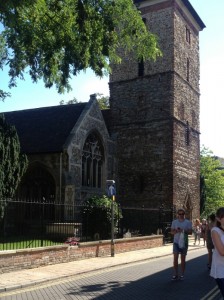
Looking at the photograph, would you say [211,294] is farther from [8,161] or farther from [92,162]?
[92,162]

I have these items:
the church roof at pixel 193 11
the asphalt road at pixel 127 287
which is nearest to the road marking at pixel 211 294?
the asphalt road at pixel 127 287

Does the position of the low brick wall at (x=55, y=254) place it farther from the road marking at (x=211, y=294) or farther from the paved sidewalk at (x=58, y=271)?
the road marking at (x=211, y=294)

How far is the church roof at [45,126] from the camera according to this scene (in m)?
24.2

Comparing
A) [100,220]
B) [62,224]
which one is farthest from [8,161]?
[100,220]

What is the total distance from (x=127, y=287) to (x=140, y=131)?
1912 centimetres


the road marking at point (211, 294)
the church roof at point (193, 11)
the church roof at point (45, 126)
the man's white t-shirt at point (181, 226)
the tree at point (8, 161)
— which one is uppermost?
the church roof at point (193, 11)

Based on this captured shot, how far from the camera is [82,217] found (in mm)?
19906

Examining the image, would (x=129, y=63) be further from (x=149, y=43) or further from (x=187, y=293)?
(x=187, y=293)

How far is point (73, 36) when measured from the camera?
41.6ft

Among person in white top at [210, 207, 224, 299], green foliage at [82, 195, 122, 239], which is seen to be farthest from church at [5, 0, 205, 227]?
person in white top at [210, 207, 224, 299]

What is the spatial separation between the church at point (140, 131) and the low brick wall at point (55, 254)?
21.7ft

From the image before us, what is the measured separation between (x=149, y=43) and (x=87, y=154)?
42.5 feet

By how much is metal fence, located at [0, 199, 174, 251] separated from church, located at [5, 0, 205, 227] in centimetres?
226

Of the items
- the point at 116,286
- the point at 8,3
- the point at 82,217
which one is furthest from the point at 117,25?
the point at 82,217
